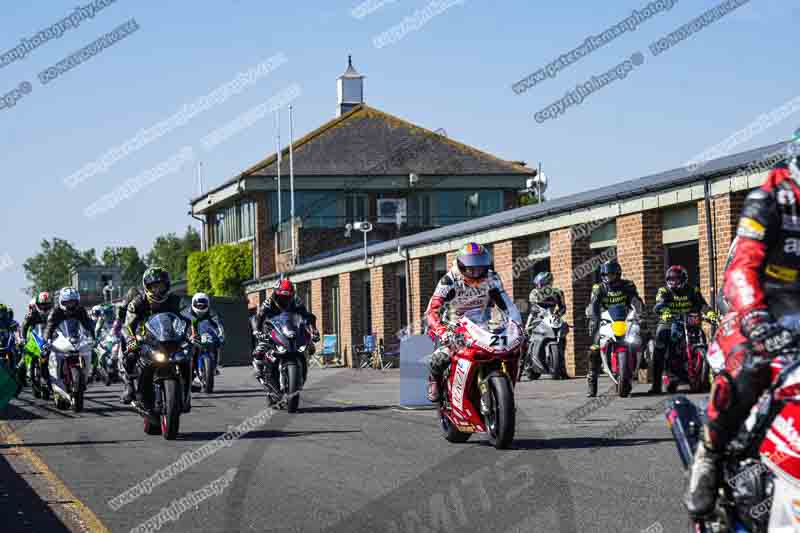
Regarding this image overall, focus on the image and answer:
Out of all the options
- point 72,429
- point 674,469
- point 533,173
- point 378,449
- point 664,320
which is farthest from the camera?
point 533,173

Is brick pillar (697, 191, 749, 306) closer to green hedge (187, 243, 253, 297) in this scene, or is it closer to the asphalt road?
the asphalt road

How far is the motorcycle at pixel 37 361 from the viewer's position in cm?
2033

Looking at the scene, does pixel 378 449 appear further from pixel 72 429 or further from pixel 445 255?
pixel 445 255

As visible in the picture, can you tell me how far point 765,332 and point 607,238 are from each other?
2146 centimetres

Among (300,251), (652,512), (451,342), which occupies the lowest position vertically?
(652,512)

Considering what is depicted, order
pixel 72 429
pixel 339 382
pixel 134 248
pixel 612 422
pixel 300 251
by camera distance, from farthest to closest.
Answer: pixel 134 248
pixel 300 251
pixel 339 382
pixel 72 429
pixel 612 422

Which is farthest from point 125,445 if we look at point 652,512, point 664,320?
point 664,320

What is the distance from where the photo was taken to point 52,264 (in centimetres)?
18975

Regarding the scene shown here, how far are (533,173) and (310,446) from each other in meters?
52.1

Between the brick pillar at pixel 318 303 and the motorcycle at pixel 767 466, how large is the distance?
40.8 metres

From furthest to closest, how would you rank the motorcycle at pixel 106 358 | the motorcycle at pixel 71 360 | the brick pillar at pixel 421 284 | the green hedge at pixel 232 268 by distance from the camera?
the green hedge at pixel 232 268 < the brick pillar at pixel 421 284 < the motorcycle at pixel 106 358 < the motorcycle at pixel 71 360

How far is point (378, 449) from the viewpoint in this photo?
12.4 m

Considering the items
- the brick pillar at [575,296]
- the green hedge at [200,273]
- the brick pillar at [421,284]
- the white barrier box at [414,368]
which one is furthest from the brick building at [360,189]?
the white barrier box at [414,368]

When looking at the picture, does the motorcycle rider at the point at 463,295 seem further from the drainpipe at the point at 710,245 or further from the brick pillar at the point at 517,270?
the brick pillar at the point at 517,270
